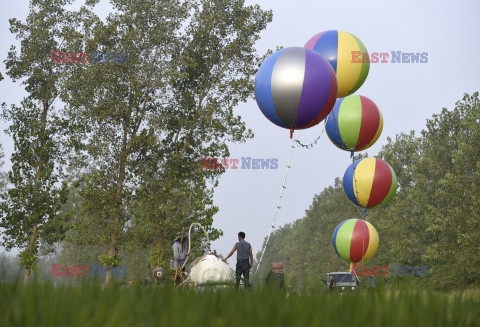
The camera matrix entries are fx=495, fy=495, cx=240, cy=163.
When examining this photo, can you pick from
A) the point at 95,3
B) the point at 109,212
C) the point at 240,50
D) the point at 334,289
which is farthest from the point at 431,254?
the point at 334,289

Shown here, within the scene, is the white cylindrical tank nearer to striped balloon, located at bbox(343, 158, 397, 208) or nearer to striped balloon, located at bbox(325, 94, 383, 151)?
striped balloon, located at bbox(325, 94, 383, 151)

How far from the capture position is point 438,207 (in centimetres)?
3234

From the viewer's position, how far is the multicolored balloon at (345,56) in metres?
13.5

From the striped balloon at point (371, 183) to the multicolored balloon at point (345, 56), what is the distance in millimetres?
3495

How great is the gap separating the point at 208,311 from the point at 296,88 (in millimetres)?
8318

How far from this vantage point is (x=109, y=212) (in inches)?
917

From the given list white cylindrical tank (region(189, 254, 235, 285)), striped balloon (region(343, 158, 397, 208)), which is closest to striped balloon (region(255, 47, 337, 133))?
white cylindrical tank (region(189, 254, 235, 285))

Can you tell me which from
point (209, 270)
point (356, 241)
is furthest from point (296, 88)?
point (356, 241)

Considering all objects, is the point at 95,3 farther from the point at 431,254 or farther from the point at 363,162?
the point at 431,254

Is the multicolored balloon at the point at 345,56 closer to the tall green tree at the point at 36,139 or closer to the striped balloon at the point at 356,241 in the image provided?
the striped balloon at the point at 356,241

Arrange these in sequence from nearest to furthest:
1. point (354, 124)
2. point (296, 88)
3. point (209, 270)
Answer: point (209, 270)
point (296, 88)
point (354, 124)

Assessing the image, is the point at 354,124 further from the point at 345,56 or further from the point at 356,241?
the point at 356,241

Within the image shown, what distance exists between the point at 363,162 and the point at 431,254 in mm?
14295

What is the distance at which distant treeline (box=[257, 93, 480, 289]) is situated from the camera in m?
25.6
